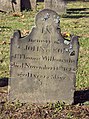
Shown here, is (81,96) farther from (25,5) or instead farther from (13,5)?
(25,5)

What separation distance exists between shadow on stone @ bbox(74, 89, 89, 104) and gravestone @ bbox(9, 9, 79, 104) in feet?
0.97

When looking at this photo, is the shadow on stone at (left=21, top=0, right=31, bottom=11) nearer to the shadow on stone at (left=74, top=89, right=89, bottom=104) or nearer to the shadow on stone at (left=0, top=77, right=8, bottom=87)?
the shadow on stone at (left=0, top=77, right=8, bottom=87)

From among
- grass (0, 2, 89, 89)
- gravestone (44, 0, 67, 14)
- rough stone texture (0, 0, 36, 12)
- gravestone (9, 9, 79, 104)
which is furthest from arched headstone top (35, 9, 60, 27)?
rough stone texture (0, 0, 36, 12)

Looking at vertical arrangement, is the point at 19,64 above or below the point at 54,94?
above

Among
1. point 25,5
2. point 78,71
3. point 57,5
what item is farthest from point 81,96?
point 25,5

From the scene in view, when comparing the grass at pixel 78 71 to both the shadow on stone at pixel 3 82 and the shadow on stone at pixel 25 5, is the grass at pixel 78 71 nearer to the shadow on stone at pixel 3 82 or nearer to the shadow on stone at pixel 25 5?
the shadow on stone at pixel 3 82

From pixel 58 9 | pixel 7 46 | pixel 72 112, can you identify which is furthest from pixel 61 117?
pixel 58 9

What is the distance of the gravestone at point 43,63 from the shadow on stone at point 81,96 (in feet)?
0.97

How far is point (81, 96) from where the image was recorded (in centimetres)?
727

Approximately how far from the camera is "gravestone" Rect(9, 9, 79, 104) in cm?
648

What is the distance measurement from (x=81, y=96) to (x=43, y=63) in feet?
3.48

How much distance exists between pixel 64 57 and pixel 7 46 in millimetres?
4443

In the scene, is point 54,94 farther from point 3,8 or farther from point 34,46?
point 3,8

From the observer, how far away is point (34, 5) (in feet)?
62.0
